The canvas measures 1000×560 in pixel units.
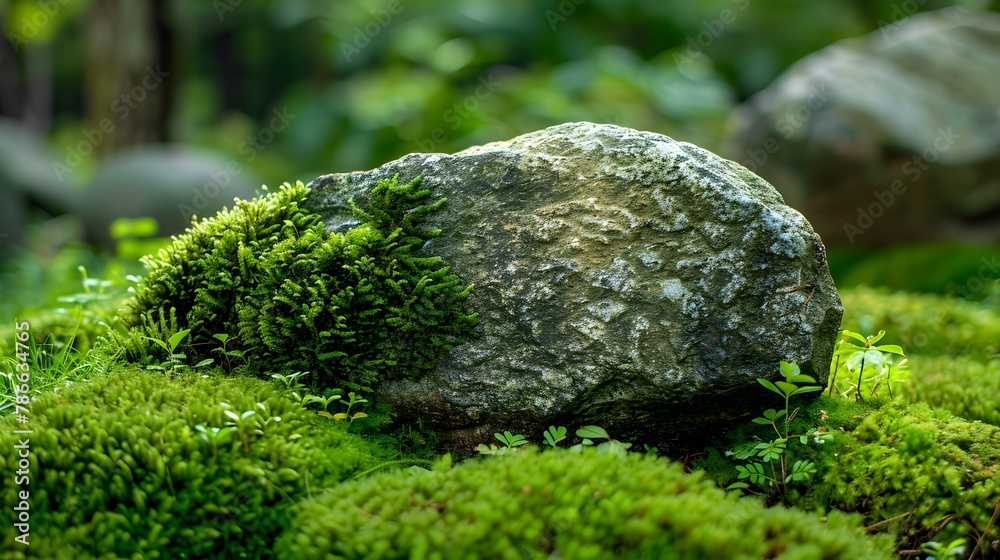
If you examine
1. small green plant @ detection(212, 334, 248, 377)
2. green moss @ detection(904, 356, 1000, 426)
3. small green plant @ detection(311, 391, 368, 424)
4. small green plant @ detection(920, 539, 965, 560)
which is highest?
small green plant @ detection(212, 334, 248, 377)

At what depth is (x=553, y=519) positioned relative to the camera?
187 cm

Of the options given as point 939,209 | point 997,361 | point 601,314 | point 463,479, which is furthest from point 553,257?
point 939,209

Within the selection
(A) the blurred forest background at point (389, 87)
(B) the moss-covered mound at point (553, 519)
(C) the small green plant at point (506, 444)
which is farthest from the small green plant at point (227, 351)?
(A) the blurred forest background at point (389, 87)

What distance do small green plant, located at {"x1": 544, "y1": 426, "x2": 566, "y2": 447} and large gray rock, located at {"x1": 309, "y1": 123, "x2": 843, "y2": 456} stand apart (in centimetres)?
8

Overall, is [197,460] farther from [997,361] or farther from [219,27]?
[219,27]

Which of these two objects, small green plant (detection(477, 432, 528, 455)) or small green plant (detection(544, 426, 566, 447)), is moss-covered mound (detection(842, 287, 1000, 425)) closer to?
small green plant (detection(544, 426, 566, 447))

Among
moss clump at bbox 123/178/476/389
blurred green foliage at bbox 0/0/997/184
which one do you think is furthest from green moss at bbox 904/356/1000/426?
blurred green foliage at bbox 0/0/997/184

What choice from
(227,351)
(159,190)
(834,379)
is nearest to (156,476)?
(227,351)

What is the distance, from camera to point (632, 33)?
15883 millimetres

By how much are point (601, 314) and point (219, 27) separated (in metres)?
24.6

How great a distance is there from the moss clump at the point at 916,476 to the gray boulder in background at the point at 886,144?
5120mm

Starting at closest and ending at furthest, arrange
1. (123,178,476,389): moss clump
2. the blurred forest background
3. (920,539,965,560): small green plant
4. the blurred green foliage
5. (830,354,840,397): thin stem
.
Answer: (920,539,965,560): small green plant
(123,178,476,389): moss clump
(830,354,840,397): thin stem
the blurred forest background
the blurred green foliage

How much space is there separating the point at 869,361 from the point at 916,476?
0.49 meters

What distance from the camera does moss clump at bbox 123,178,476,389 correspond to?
2.64 meters
